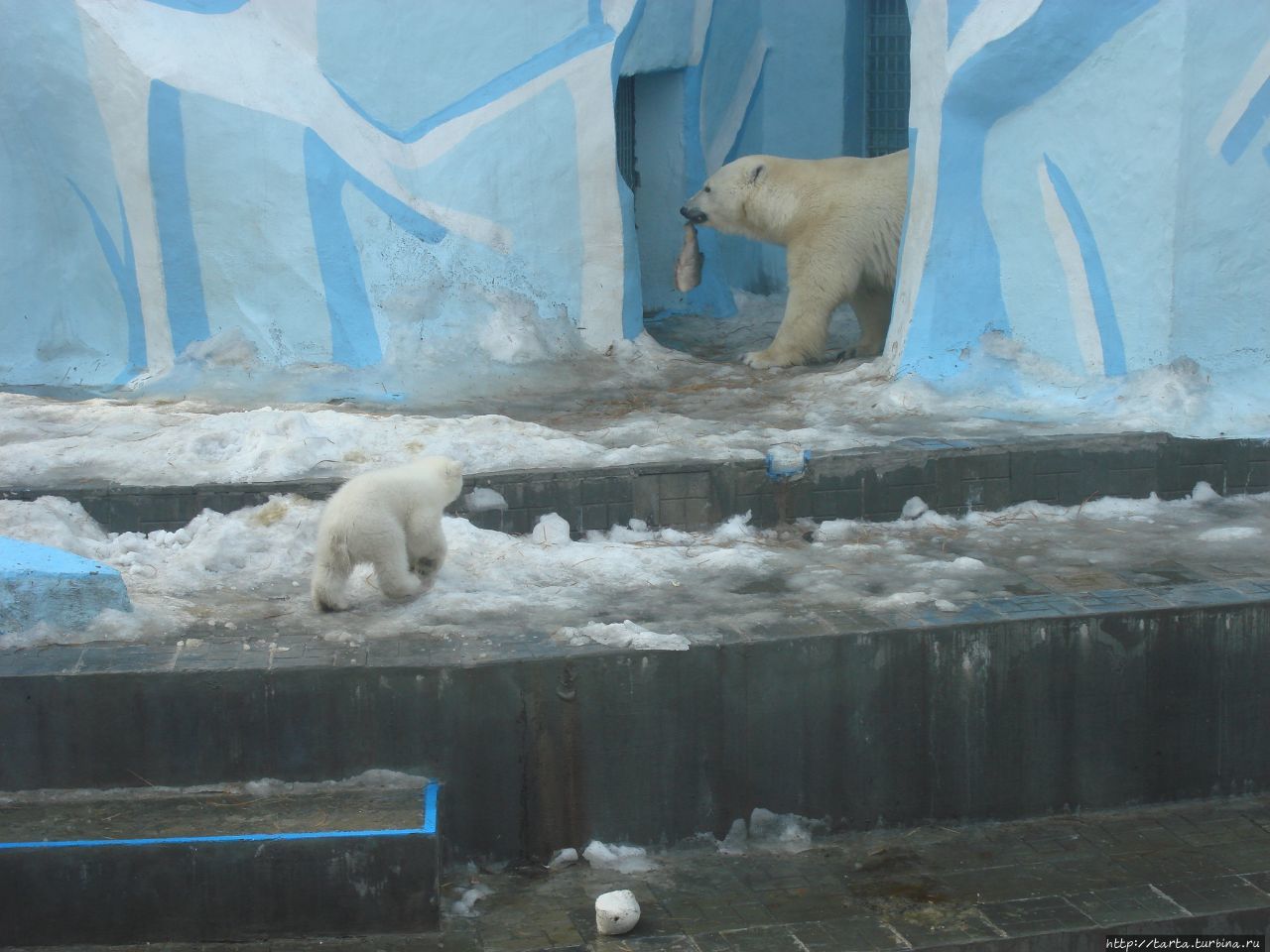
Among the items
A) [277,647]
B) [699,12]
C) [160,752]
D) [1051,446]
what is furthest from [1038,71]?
[160,752]

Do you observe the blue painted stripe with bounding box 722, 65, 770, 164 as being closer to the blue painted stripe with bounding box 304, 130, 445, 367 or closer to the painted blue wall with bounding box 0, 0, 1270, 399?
the painted blue wall with bounding box 0, 0, 1270, 399

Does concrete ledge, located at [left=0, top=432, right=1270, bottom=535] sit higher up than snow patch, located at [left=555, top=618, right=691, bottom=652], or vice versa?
concrete ledge, located at [left=0, top=432, right=1270, bottom=535]

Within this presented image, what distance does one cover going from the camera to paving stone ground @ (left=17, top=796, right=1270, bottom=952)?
360 cm

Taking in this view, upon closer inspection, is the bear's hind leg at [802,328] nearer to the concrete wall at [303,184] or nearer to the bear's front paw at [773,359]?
the bear's front paw at [773,359]

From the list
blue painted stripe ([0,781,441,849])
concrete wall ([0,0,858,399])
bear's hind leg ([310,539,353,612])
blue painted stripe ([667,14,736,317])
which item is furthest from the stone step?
blue painted stripe ([667,14,736,317])

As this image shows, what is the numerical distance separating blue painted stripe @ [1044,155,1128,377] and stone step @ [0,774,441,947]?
431 cm

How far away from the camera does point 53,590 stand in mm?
4086

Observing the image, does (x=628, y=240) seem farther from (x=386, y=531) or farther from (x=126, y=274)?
(x=386, y=531)

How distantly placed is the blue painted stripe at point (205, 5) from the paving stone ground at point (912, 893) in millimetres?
5676

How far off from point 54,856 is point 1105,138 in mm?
5446

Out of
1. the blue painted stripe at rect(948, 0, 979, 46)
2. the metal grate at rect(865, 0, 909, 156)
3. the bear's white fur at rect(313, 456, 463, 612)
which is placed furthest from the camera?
the metal grate at rect(865, 0, 909, 156)

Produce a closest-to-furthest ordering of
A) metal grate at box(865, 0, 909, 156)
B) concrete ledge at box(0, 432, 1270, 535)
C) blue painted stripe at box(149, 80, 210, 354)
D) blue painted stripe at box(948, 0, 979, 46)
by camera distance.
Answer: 1. concrete ledge at box(0, 432, 1270, 535)
2. blue painted stripe at box(948, 0, 979, 46)
3. blue painted stripe at box(149, 80, 210, 354)
4. metal grate at box(865, 0, 909, 156)

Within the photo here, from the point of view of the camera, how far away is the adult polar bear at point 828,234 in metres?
8.12

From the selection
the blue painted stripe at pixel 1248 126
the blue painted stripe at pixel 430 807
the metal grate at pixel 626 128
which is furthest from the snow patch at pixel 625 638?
the metal grate at pixel 626 128
